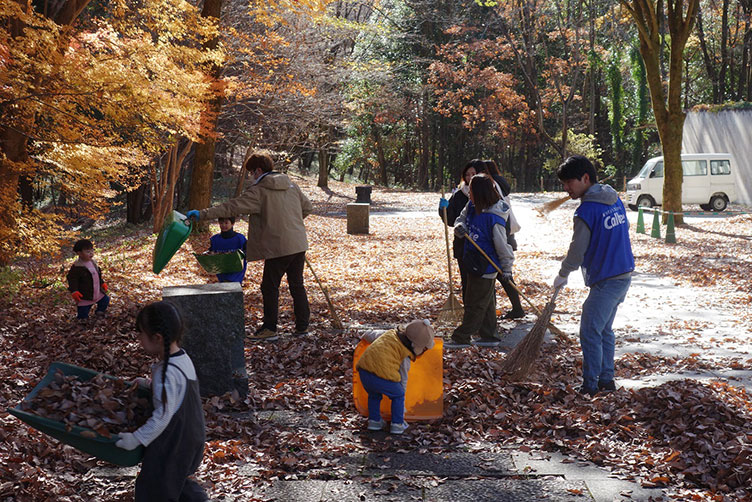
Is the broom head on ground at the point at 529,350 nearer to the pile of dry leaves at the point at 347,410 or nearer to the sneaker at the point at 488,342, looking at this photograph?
the pile of dry leaves at the point at 347,410

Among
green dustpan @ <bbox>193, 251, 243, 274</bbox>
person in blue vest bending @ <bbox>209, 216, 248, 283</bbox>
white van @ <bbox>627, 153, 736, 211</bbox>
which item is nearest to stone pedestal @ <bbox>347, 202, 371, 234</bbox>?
white van @ <bbox>627, 153, 736, 211</bbox>

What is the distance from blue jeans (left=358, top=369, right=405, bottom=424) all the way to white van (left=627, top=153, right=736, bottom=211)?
2311 cm

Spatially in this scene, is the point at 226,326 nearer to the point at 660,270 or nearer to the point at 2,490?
the point at 2,490

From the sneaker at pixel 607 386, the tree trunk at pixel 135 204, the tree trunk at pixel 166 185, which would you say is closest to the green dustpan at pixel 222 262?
the sneaker at pixel 607 386

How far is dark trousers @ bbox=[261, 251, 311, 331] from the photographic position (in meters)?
7.87

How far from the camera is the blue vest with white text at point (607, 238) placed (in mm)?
5625

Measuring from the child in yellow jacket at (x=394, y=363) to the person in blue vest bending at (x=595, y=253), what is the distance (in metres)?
1.51

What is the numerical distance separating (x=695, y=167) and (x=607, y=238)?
2241 cm

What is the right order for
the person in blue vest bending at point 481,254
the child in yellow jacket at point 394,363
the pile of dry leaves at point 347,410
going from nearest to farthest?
the pile of dry leaves at point 347,410, the child in yellow jacket at point 394,363, the person in blue vest bending at point 481,254

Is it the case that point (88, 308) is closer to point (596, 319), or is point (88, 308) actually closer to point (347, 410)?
point (347, 410)

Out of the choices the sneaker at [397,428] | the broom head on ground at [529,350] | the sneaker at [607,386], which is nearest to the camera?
the sneaker at [397,428]

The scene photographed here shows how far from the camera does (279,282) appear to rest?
7.88m

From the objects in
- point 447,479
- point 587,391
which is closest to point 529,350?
point 587,391

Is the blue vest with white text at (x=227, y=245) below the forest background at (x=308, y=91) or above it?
below
